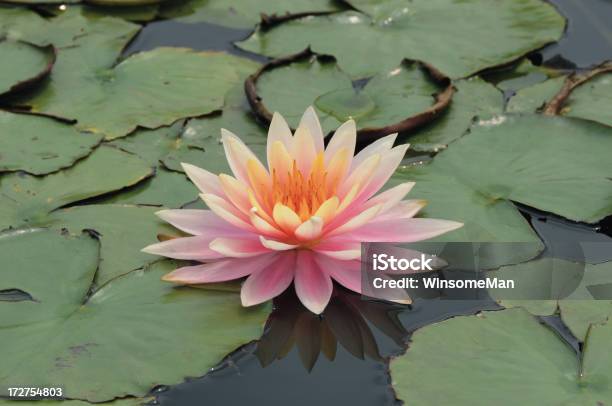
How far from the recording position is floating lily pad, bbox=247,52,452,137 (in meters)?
2.74

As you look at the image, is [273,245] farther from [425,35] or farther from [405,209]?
Answer: [425,35]

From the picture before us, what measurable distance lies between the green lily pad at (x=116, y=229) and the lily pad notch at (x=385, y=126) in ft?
Answer: 2.02

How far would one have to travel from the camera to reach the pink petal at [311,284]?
202 cm

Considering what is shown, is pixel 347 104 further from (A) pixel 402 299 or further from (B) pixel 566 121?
(A) pixel 402 299

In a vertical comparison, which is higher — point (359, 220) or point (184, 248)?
point (359, 220)

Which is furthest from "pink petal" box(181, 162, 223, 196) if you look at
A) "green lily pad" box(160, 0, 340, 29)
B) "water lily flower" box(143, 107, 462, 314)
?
"green lily pad" box(160, 0, 340, 29)

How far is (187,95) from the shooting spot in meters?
2.99

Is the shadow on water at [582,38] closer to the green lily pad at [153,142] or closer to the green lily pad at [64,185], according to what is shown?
the green lily pad at [153,142]

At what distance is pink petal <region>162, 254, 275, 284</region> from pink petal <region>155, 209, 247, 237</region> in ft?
0.27

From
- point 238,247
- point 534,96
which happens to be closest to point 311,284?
point 238,247

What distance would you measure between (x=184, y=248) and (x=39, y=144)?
851 millimetres

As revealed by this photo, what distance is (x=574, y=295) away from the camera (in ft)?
6.86

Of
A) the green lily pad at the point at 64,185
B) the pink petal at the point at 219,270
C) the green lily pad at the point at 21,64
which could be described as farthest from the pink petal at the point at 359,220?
the green lily pad at the point at 21,64

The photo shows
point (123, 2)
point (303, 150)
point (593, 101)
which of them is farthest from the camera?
point (123, 2)
